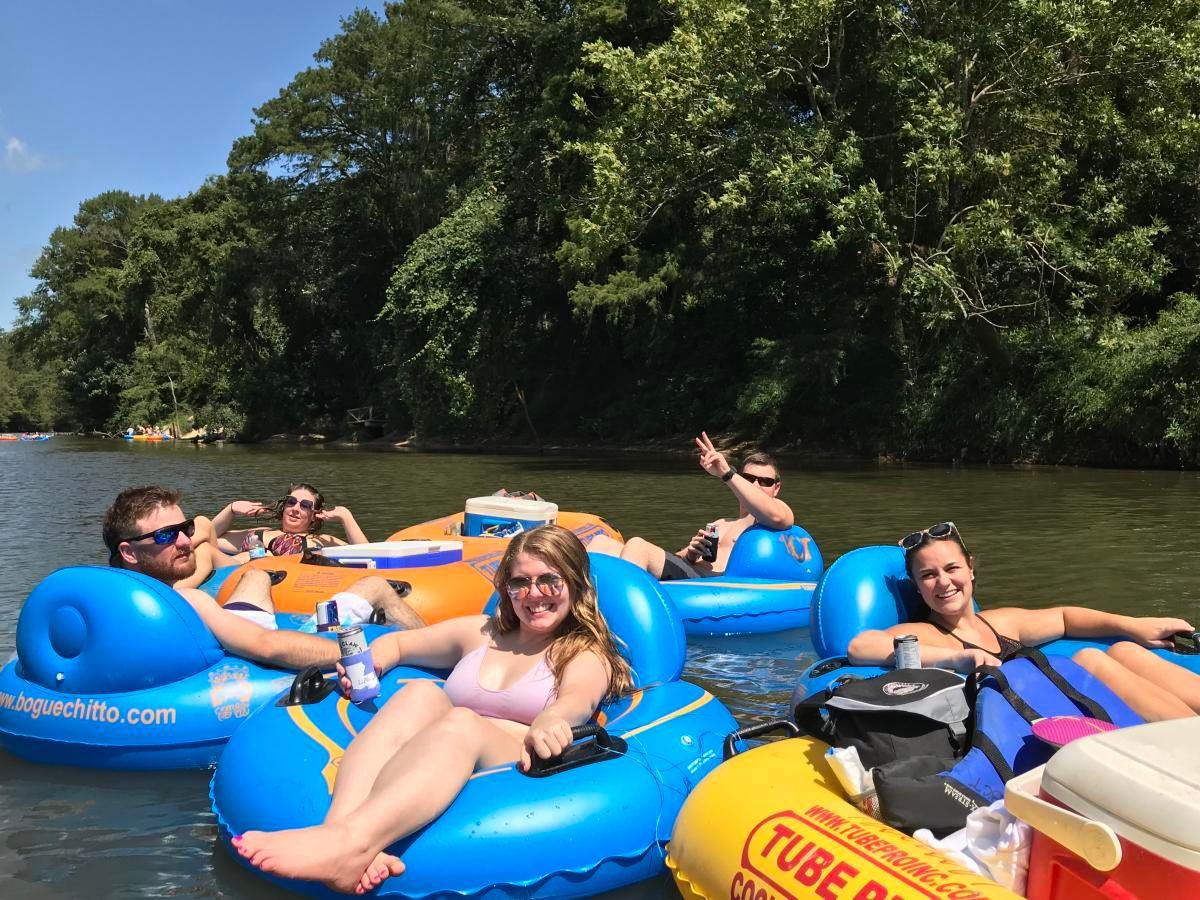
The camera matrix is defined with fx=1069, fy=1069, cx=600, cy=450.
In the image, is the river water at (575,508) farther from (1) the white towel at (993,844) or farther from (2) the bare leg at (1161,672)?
(2) the bare leg at (1161,672)

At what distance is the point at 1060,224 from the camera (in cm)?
1712

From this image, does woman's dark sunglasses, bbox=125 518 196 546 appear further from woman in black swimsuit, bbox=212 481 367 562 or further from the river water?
woman in black swimsuit, bbox=212 481 367 562

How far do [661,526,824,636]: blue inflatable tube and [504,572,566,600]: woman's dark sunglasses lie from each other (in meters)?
2.77

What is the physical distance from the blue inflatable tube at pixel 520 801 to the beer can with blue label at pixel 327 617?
782mm

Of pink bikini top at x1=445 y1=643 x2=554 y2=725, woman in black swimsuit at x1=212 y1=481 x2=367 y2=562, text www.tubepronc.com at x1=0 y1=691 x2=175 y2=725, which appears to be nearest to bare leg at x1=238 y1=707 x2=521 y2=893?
pink bikini top at x1=445 y1=643 x2=554 y2=725

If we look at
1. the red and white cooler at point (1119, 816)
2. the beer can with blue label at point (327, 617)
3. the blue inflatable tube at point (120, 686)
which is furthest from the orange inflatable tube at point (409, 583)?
the red and white cooler at point (1119, 816)

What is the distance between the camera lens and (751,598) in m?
6.54

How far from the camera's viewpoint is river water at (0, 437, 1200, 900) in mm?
3611

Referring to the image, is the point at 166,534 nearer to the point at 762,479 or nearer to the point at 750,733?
the point at 750,733

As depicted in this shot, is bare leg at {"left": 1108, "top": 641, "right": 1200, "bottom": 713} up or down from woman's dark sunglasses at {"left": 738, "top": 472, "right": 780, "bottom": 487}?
down

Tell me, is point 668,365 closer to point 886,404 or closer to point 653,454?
point 653,454

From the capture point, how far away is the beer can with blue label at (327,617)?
4.58m

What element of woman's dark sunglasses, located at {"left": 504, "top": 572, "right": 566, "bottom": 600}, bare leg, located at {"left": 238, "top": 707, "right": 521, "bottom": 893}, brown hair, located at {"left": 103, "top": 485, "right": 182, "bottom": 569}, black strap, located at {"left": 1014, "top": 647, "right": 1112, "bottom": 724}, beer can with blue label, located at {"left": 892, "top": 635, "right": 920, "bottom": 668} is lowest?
bare leg, located at {"left": 238, "top": 707, "right": 521, "bottom": 893}

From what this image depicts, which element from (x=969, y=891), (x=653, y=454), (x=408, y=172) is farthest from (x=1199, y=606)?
(x=408, y=172)
